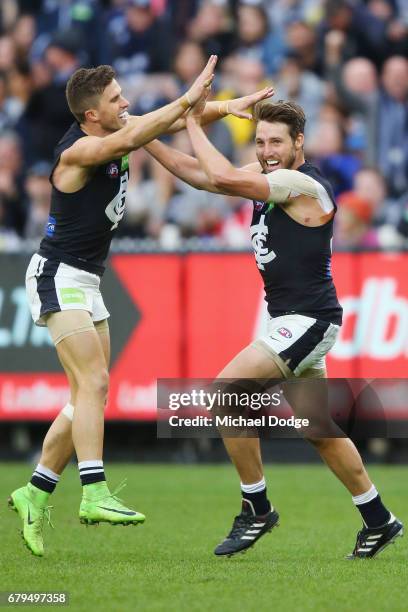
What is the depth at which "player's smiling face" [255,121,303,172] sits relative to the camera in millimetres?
7102

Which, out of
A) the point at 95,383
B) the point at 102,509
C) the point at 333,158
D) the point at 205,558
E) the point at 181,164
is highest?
the point at 181,164

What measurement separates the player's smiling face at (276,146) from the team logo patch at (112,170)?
863 mm

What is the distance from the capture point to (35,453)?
43.2ft

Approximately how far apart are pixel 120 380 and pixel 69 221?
5.24 m

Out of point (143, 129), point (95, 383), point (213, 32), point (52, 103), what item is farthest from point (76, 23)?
point (95, 383)

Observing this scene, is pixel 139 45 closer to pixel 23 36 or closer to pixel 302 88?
pixel 23 36

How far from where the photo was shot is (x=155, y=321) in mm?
12633

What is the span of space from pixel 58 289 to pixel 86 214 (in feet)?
1.55

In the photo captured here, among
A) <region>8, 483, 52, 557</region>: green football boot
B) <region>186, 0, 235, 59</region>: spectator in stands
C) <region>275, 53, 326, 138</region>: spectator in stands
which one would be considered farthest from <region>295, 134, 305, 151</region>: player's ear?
<region>186, 0, 235, 59</region>: spectator in stands

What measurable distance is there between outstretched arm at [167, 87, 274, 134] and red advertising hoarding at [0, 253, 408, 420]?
4.81m

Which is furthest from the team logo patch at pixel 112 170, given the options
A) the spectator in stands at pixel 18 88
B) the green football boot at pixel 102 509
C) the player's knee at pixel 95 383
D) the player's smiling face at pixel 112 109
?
the spectator in stands at pixel 18 88

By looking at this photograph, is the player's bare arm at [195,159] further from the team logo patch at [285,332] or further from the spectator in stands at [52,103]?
the spectator in stands at [52,103]

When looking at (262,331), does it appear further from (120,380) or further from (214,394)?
(214,394)

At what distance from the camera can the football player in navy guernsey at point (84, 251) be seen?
7.15 metres
